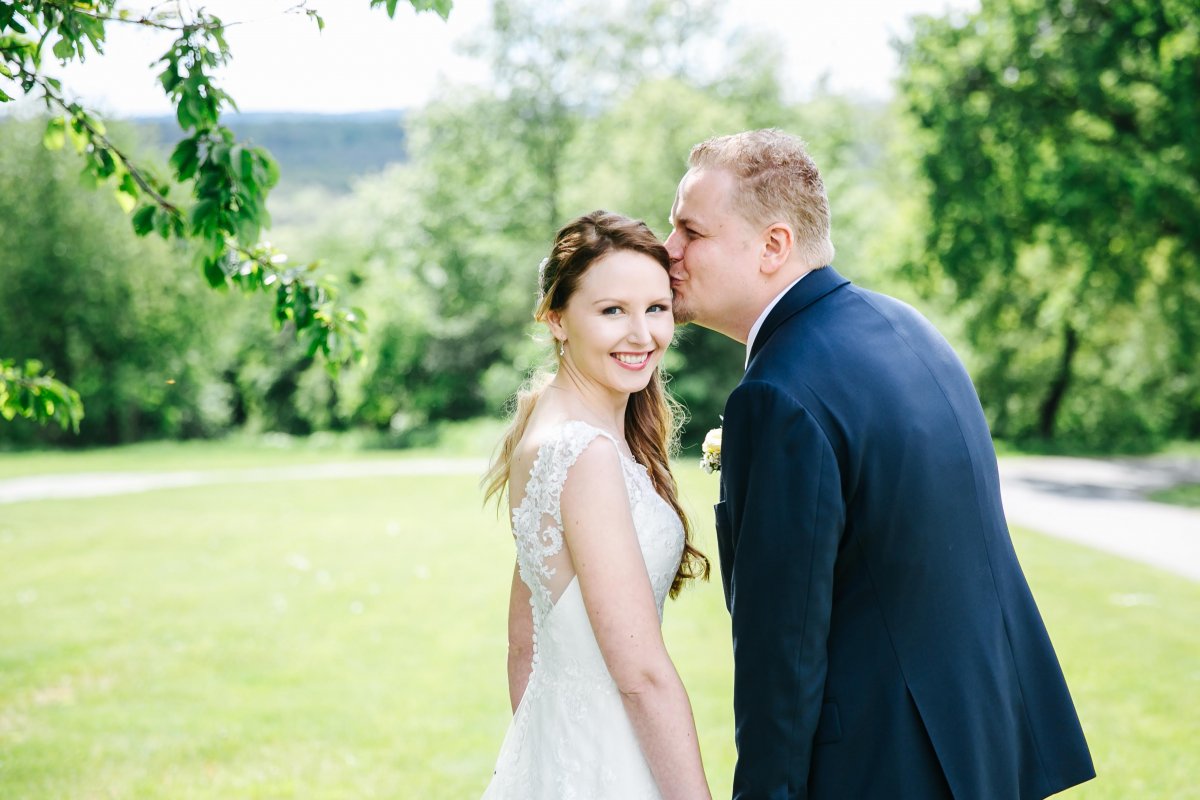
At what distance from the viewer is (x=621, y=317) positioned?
289 centimetres

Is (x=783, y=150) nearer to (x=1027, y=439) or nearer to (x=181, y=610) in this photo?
(x=181, y=610)

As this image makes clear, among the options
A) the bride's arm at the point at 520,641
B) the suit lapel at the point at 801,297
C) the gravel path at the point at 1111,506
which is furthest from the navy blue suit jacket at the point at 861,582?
the gravel path at the point at 1111,506

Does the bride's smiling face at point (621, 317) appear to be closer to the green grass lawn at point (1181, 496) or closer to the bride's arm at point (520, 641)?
the bride's arm at point (520, 641)

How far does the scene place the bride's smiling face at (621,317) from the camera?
2867 millimetres

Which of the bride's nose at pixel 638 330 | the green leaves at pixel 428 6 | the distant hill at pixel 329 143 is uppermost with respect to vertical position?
the distant hill at pixel 329 143

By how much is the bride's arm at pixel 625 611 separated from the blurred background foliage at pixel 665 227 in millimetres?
18232

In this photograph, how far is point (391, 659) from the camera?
9180 millimetres

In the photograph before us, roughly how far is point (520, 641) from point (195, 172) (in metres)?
1.89

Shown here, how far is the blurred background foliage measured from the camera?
19.7m

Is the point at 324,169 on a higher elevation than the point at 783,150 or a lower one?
higher

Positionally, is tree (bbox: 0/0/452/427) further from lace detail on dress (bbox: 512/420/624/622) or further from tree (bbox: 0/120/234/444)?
tree (bbox: 0/120/234/444)

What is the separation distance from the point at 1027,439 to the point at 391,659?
82.5 ft

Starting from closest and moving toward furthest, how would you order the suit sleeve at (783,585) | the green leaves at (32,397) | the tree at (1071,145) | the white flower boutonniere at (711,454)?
the suit sleeve at (783,585)
the white flower boutonniere at (711,454)
the green leaves at (32,397)
the tree at (1071,145)

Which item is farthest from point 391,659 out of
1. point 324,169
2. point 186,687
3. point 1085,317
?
point 324,169
